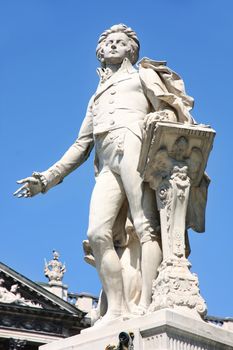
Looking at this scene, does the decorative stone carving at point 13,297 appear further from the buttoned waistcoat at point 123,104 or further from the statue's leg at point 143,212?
the statue's leg at point 143,212

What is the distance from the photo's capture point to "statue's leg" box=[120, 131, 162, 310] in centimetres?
748

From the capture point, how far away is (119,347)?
6.99 metres

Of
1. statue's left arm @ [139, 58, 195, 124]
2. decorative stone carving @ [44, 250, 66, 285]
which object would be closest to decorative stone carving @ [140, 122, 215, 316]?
statue's left arm @ [139, 58, 195, 124]

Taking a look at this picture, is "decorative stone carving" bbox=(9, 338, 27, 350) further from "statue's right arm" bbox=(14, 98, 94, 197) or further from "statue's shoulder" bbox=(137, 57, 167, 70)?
"statue's shoulder" bbox=(137, 57, 167, 70)

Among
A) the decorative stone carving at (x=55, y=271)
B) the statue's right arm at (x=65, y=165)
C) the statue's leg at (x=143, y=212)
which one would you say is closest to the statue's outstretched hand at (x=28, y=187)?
the statue's right arm at (x=65, y=165)

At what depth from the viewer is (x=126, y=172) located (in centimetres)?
783

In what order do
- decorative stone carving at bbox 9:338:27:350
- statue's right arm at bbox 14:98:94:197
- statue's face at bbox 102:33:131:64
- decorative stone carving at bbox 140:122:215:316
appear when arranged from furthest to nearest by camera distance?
decorative stone carving at bbox 9:338:27:350, statue's face at bbox 102:33:131:64, statue's right arm at bbox 14:98:94:197, decorative stone carving at bbox 140:122:215:316

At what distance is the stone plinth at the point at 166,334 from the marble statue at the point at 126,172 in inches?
9.6

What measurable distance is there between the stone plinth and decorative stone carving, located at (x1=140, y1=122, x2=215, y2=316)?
0.24 m

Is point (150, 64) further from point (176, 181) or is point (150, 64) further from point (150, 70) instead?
point (176, 181)

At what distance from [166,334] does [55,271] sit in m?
37.6

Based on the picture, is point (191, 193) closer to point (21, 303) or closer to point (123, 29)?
point (123, 29)

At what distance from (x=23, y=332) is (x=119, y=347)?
121ft

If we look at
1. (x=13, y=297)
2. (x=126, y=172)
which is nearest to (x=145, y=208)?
(x=126, y=172)
